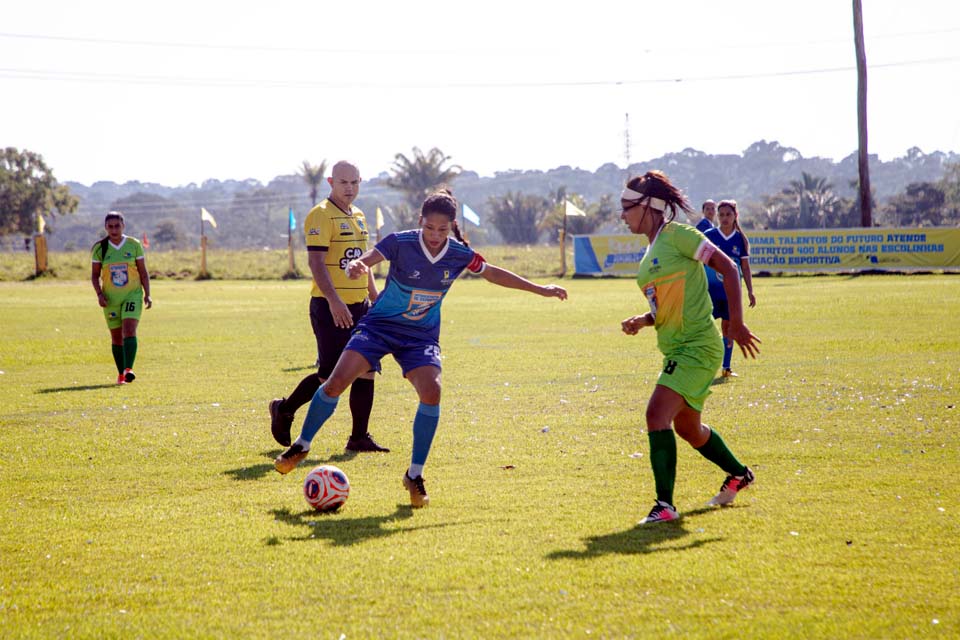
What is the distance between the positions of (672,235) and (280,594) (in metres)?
3.02

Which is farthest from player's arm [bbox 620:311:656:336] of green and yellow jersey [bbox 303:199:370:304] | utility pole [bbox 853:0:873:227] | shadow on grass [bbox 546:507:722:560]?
utility pole [bbox 853:0:873:227]

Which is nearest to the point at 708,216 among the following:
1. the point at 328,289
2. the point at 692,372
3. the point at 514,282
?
the point at 514,282

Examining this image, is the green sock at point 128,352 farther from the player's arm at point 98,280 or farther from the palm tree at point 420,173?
the palm tree at point 420,173

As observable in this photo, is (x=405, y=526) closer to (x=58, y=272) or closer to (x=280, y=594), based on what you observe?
(x=280, y=594)

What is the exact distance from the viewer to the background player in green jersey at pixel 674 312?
6125 mm

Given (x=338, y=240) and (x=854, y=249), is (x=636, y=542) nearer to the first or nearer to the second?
(x=338, y=240)

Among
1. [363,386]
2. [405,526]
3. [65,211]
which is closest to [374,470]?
[363,386]

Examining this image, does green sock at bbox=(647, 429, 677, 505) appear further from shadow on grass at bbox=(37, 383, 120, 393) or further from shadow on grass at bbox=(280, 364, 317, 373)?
shadow on grass at bbox=(280, 364, 317, 373)

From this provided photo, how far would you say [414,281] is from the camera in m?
6.92

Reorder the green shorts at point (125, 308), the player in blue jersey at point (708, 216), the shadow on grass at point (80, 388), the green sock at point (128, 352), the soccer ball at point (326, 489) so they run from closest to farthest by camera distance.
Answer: the soccer ball at point (326, 489), the shadow on grass at point (80, 388), the player in blue jersey at point (708, 216), the green sock at point (128, 352), the green shorts at point (125, 308)

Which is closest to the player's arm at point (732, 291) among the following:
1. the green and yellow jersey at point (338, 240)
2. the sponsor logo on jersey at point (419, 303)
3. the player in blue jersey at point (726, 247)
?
the sponsor logo on jersey at point (419, 303)

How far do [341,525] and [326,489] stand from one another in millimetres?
351

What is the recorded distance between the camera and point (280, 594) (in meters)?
4.84

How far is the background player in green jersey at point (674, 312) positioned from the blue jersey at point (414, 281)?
3.95ft
